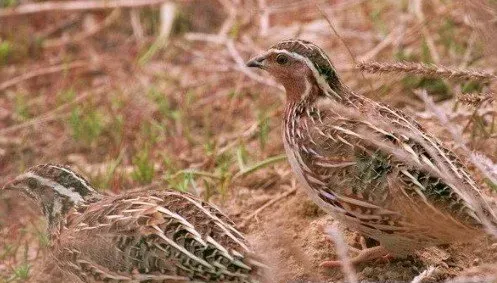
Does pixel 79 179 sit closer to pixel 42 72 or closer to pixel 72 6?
pixel 42 72

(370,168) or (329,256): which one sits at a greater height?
(370,168)

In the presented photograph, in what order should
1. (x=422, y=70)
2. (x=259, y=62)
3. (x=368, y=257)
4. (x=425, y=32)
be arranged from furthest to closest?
(x=425, y=32)
(x=259, y=62)
(x=368, y=257)
(x=422, y=70)

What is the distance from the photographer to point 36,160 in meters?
7.71

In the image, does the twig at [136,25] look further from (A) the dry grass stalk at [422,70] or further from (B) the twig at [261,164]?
(A) the dry grass stalk at [422,70]

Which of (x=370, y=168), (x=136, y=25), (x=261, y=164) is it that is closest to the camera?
(x=370, y=168)

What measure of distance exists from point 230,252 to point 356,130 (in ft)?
3.16

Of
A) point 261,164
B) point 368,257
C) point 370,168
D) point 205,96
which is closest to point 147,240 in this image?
point 370,168

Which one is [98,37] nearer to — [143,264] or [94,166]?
[94,166]

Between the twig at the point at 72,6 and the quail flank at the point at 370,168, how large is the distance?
394cm

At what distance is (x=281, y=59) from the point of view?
5754mm

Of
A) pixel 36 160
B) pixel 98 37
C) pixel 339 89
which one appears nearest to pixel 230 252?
pixel 339 89

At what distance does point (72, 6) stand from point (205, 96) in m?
1.94

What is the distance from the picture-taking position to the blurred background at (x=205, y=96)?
6.14m

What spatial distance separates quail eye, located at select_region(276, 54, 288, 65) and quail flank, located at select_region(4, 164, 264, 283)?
1059 millimetres
